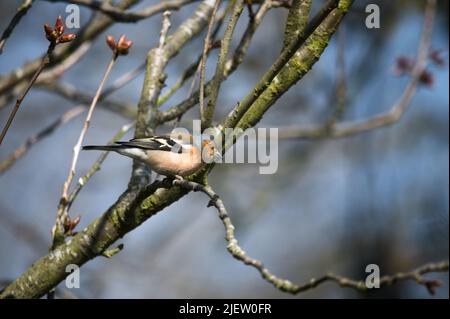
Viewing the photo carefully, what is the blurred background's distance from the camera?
310 inches

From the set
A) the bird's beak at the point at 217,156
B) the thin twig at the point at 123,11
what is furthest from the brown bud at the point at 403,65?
the bird's beak at the point at 217,156

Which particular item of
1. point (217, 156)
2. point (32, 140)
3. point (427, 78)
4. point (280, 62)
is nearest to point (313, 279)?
point (217, 156)

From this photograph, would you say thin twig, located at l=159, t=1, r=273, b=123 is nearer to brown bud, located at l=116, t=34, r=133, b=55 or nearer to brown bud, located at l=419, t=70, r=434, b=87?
brown bud, located at l=116, t=34, r=133, b=55

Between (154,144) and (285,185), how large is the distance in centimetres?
499

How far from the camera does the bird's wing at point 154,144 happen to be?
380 centimetres

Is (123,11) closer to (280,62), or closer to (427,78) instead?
(280,62)

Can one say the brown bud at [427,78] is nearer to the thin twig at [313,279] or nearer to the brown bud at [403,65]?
the brown bud at [403,65]

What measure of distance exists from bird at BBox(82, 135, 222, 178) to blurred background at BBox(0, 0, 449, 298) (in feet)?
11.2

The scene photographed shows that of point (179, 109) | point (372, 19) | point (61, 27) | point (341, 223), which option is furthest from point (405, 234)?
point (61, 27)

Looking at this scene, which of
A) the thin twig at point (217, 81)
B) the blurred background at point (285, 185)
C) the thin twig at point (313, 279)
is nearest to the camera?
the thin twig at point (313, 279)

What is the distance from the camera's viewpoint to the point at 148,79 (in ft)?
13.4

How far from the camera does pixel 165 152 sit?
3686mm

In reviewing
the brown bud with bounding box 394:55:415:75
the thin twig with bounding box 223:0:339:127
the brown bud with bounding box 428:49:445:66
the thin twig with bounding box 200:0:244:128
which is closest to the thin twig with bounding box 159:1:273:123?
the thin twig with bounding box 200:0:244:128
